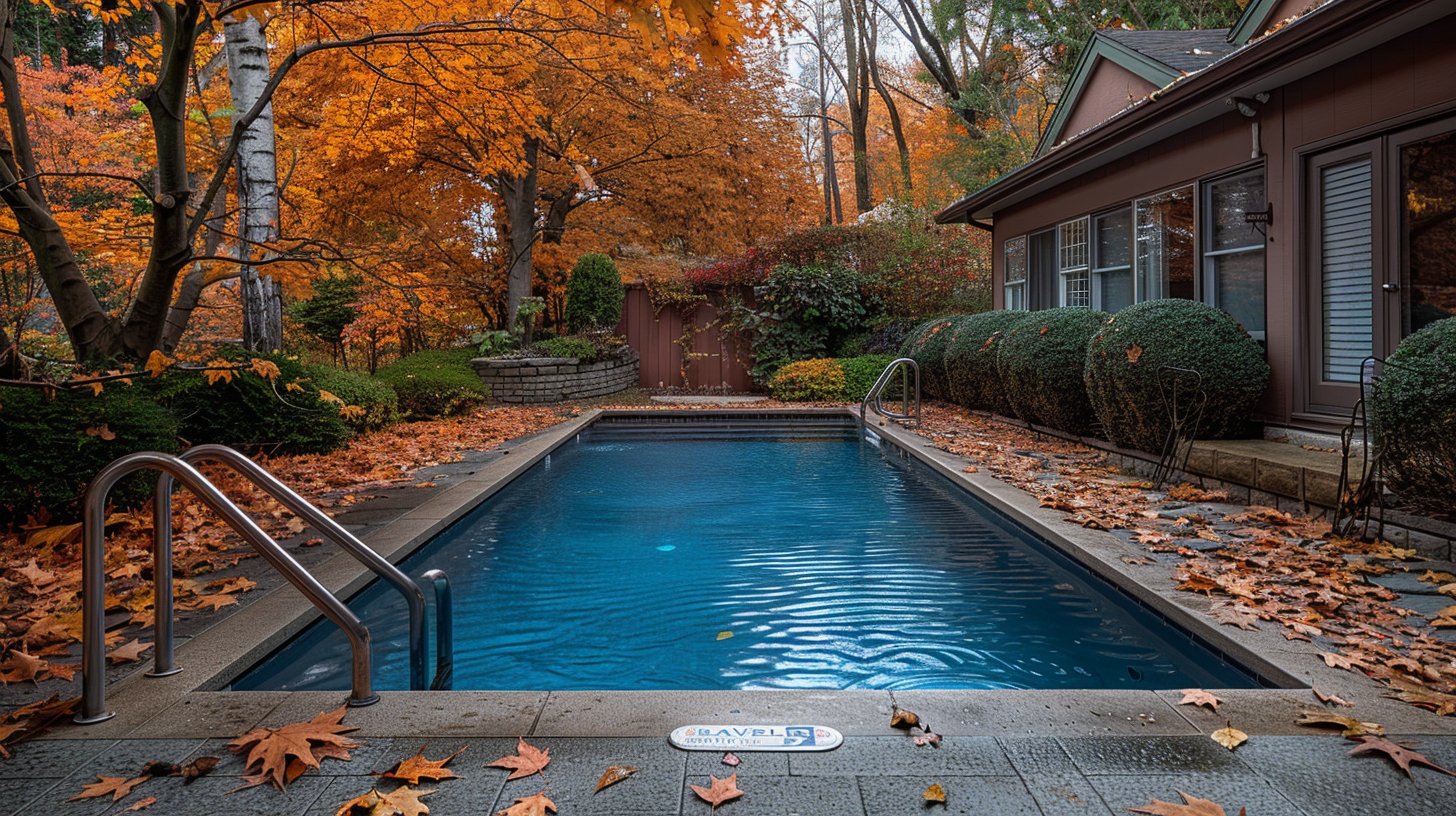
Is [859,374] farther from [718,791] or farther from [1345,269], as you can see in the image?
[718,791]

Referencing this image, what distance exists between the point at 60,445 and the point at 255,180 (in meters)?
4.39

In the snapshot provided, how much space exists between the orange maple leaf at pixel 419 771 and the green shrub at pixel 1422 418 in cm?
448

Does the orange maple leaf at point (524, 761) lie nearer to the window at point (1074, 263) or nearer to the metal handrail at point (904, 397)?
the metal handrail at point (904, 397)

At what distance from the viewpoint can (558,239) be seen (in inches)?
728

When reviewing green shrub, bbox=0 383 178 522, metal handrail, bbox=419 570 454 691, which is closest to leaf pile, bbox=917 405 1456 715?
metal handrail, bbox=419 570 454 691

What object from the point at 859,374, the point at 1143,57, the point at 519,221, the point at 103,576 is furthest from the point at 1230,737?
the point at 519,221

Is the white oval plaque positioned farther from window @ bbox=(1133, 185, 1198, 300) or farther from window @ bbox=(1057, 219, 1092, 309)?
window @ bbox=(1057, 219, 1092, 309)

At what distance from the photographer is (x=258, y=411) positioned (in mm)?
7562

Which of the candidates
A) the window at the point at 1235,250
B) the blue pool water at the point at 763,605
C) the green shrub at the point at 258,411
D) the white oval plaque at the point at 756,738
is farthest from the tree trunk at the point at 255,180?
the window at the point at 1235,250

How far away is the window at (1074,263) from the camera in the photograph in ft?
36.3

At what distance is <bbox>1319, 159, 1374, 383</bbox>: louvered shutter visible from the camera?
626 cm

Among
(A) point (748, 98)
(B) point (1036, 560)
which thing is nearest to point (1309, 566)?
(B) point (1036, 560)

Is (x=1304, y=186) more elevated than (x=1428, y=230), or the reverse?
(x=1304, y=186)

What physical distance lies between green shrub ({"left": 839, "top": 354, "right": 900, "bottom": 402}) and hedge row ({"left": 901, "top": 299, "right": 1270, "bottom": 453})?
4.88m
